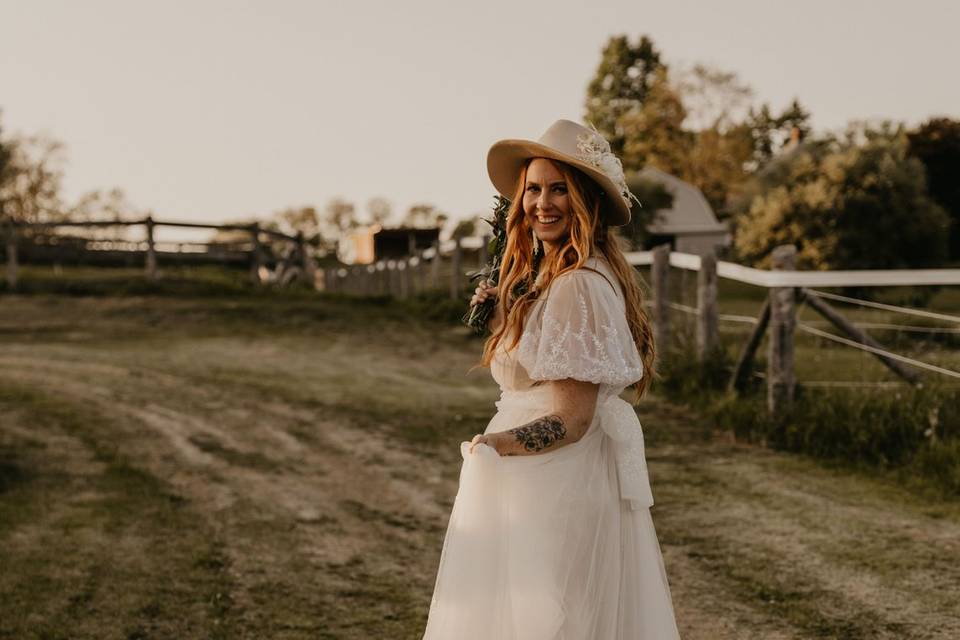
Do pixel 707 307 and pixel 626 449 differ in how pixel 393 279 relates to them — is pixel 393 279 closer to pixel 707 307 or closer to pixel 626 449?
pixel 707 307

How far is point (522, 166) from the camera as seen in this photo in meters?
2.85

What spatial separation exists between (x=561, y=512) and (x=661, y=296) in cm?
857

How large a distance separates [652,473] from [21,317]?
1245cm

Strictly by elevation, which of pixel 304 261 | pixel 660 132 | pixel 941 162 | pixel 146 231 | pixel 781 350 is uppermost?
pixel 660 132

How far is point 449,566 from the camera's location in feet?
8.57

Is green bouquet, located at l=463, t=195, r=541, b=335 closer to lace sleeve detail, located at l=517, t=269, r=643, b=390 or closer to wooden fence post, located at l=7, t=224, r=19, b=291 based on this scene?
lace sleeve detail, located at l=517, t=269, r=643, b=390

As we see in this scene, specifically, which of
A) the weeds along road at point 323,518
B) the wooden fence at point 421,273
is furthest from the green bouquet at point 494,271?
the wooden fence at point 421,273

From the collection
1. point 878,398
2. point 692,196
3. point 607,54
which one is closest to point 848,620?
point 878,398

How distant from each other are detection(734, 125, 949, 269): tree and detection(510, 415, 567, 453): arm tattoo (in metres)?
27.0

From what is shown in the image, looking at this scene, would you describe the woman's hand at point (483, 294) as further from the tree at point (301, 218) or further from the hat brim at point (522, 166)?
the tree at point (301, 218)

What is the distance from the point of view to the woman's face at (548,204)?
2602 mm

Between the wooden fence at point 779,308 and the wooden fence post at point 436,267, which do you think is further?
the wooden fence post at point 436,267

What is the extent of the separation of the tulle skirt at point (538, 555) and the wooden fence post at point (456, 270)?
14655mm

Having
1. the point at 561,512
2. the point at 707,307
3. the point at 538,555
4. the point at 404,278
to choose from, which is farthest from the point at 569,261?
the point at 404,278
